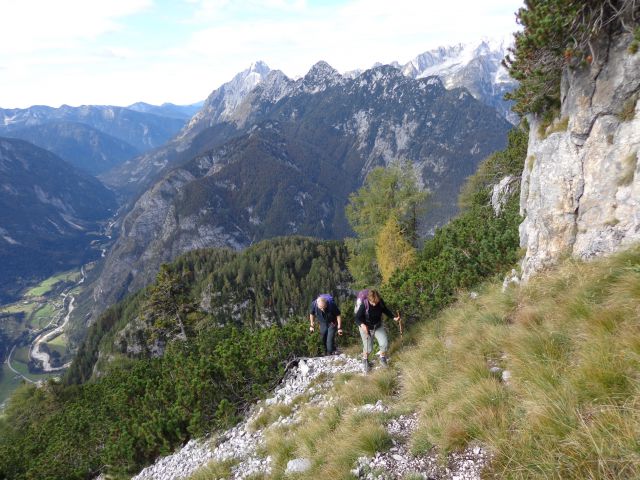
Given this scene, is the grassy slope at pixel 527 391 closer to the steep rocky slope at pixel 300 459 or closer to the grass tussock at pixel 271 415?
the steep rocky slope at pixel 300 459

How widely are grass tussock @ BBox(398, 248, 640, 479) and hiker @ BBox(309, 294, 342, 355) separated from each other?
4687 millimetres

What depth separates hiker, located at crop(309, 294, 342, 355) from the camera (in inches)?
530

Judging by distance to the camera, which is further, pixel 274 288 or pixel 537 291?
pixel 274 288

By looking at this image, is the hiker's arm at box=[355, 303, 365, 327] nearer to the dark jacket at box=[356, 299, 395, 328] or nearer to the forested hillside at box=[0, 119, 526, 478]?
the dark jacket at box=[356, 299, 395, 328]

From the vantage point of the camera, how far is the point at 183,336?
3291cm

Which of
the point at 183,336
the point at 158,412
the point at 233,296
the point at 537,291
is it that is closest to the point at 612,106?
the point at 537,291

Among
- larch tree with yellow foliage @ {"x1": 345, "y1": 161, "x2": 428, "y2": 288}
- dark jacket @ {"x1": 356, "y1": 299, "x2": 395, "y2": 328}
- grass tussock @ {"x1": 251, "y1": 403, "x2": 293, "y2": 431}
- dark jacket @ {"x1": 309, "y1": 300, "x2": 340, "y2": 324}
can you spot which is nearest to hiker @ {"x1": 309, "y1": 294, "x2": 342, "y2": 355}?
dark jacket @ {"x1": 309, "y1": 300, "x2": 340, "y2": 324}

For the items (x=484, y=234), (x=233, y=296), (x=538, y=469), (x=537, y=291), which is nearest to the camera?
(x=538, y=469)

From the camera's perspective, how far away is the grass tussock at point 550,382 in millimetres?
3701

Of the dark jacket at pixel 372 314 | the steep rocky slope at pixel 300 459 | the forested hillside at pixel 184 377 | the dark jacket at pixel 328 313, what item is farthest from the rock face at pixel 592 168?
the steep rocky slope at pixel 300 459

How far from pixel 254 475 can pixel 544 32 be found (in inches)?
→ 574

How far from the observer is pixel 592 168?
37.8 ft

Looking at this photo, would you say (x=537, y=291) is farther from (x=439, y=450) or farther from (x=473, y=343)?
(x=439, y=450)

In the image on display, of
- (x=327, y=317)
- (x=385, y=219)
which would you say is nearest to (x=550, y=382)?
(x=327, y=317)
